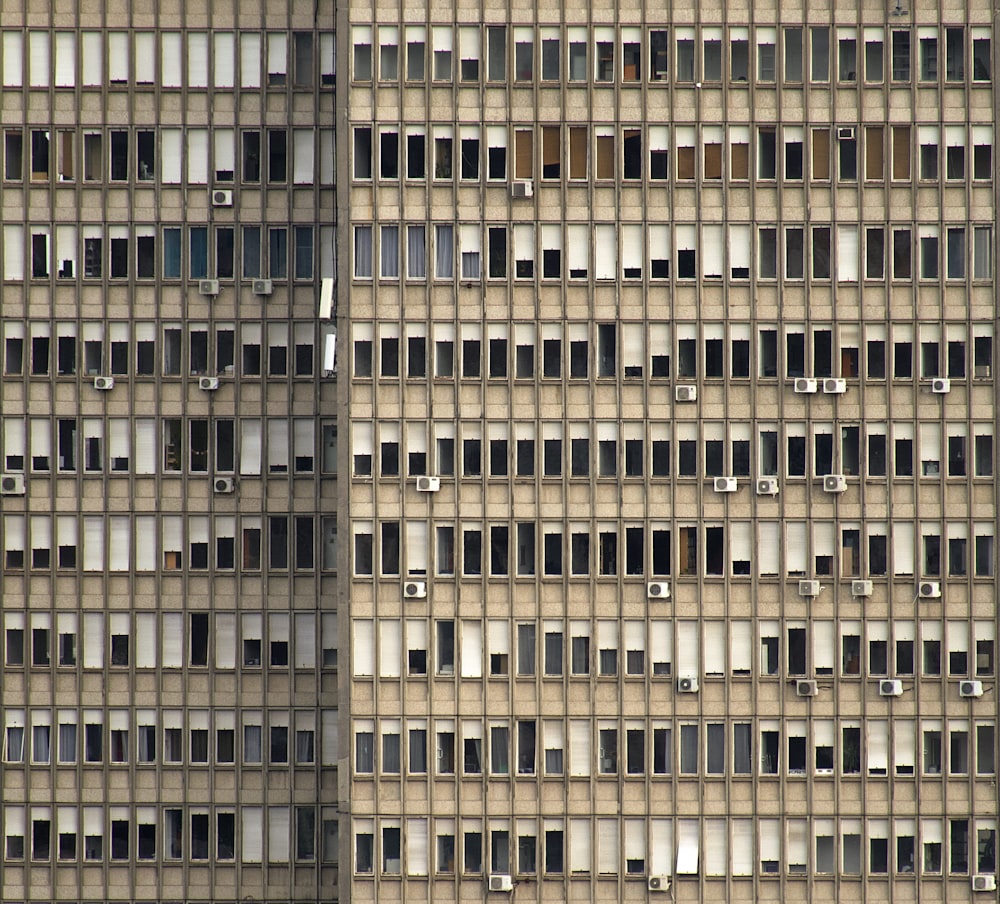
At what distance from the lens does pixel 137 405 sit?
56281mm

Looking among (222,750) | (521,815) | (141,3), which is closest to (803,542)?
(521,815)

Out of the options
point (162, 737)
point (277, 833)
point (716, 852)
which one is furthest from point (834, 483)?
point (162, 737)

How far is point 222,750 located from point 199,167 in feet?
62.5

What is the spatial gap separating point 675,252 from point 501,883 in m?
20.0

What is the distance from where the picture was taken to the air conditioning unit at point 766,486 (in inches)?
2079

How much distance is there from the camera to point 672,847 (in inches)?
2084

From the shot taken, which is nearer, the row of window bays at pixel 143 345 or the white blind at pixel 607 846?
the white blind at pixel 607 846

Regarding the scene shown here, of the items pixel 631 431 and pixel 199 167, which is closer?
pixel 631 431

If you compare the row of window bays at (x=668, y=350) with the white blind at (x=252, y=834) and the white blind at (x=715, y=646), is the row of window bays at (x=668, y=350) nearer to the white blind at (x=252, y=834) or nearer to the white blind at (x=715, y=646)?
the white blind at (x=715, y=646)

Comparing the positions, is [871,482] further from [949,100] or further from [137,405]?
[137,405]

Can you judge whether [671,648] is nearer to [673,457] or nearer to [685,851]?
[673,457]

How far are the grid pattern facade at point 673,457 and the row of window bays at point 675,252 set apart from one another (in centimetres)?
10

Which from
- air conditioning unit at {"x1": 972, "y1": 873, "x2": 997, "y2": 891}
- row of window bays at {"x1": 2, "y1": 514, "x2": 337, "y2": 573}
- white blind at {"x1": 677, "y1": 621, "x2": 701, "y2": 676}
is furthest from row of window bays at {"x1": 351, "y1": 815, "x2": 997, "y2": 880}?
row of window bays at {"x1": 2, "y1": 514, "x2": 337, "y2": 573}

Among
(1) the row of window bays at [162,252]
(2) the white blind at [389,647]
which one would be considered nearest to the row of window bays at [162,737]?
(2) the white blind at [389,647]
